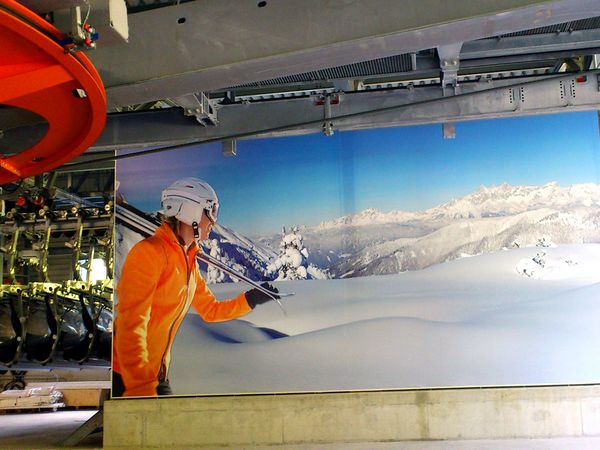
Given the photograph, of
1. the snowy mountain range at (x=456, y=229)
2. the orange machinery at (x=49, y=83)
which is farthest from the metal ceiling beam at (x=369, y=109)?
the orange machinery at (x=49, y=83)

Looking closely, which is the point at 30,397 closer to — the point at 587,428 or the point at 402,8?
the point at 587,428

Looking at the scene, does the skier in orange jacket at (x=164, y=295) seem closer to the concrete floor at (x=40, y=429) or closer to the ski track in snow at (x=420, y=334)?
the ski track in snow at (x=420, y=334)

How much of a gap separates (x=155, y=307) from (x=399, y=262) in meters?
2.91

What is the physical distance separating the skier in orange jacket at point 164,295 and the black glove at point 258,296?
0.04 feet

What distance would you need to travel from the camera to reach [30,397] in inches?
567

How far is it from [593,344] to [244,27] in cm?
510

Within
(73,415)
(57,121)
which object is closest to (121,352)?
(57,121)

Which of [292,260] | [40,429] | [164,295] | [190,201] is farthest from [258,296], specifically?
[40,429]

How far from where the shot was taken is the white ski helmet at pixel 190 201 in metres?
7.75

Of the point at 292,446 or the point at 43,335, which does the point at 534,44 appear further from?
the point at 43,335

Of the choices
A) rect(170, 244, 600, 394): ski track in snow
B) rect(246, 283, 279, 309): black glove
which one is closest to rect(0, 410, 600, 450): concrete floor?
rect(170, 244, 600, 394): ski track in snow

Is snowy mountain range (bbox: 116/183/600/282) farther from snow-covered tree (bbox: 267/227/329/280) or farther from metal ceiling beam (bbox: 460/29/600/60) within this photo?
metal ceiling beam (bbox: 460/29/600/60)

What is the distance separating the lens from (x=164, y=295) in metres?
7.55

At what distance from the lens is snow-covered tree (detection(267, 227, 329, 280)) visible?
294 inches
